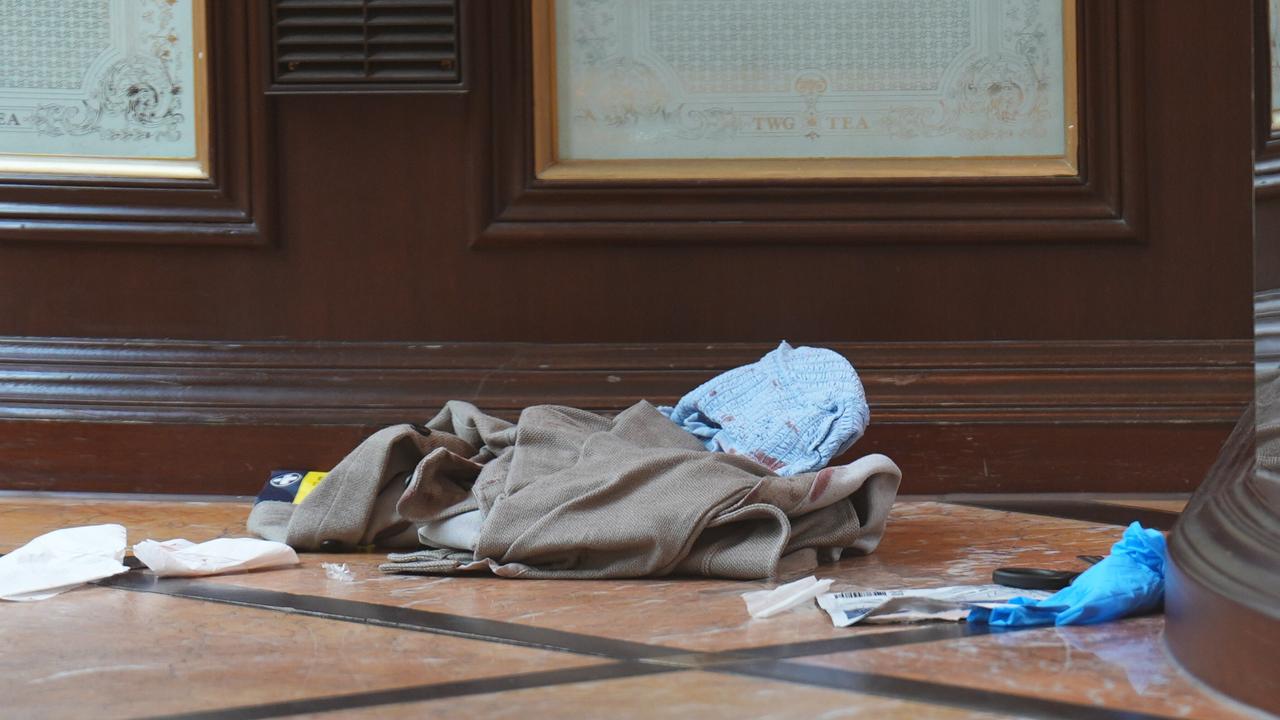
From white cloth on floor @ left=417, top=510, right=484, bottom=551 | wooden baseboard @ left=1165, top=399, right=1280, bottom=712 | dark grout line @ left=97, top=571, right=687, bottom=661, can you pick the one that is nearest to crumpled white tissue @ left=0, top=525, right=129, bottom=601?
dark grout line @ left=97, top=571, right=687, bottom=661

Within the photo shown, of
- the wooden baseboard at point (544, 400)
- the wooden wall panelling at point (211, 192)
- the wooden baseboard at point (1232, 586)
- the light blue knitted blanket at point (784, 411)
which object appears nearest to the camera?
the wooden baseboard at point (1232, 586)

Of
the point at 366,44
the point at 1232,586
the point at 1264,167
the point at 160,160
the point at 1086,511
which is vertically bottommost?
the point at 1086,511

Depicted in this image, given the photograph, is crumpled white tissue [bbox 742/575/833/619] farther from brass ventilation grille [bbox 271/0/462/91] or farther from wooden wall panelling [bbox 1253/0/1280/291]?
brass ventilation grille [bbox 271/0/462/91]

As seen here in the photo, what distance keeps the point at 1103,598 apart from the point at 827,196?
1052 millimetres

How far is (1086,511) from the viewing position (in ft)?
6.35

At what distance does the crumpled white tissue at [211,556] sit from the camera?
1.51 m

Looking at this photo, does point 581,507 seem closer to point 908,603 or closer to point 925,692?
point 908,603

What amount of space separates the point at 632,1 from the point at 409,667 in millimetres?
1355

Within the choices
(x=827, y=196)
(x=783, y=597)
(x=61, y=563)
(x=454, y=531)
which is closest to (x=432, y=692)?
(x=783, y=597)

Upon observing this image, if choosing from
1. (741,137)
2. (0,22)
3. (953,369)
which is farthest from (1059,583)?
(0,22)

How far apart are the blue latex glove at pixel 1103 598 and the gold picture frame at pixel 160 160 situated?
1519 millimetres

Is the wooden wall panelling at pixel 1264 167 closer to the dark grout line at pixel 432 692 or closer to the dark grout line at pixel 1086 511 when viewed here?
the dark grout line at pixel 432 692

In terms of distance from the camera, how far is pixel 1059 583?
1.35 m

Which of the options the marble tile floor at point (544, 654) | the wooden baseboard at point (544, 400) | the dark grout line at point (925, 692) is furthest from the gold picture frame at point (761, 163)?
the dark grout line at point (925, 692)
